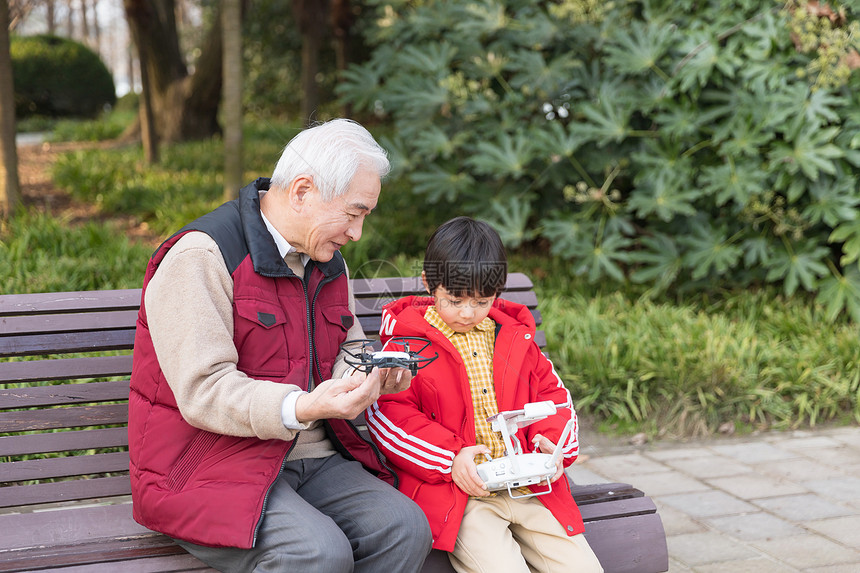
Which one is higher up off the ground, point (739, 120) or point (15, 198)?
point (739, 120)

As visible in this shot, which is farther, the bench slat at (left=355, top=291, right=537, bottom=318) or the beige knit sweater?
the bench slat at (left=355, top=291, right=537, bottom=318)

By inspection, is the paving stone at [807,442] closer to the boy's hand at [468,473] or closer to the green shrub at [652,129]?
the green shrub at [652,129]

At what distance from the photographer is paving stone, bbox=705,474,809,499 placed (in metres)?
3.70

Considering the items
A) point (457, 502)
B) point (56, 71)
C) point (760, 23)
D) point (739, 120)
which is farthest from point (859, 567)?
point (56, 71)

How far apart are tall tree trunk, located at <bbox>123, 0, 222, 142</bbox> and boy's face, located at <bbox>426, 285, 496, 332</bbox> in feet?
27.3

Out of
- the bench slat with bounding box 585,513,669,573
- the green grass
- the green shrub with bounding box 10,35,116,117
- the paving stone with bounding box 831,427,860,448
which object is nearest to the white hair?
the bench slat with bounding box 585,513,669,573

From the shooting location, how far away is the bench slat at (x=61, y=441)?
2437 millimetres

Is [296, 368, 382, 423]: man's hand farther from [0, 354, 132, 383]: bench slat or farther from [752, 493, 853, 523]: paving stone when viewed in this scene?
[752, 493, 853, 523]: paving stone

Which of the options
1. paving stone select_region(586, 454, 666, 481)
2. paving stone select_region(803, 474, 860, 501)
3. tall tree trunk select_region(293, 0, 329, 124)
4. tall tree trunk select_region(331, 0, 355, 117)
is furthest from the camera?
tall tree trunk select_region(331, 0, 355, 117)

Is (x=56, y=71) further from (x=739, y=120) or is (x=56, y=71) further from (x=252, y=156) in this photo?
(x=739, y=120)

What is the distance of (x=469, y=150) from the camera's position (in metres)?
6.01

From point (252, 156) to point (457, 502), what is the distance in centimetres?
819

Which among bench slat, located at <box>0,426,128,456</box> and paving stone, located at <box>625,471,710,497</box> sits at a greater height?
bench slat, located at <box>0,426,128,456</box>

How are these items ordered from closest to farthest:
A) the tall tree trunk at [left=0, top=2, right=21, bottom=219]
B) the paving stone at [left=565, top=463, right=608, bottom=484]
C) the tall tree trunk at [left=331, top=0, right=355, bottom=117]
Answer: the paving stone at [left=565, top=463, right=608, bottom=484] → the tall tree trunk at [left=0, top=2, right=21, bottom=219] → the tall tree trunk at [left=331, top=0, right=355, bottom=117]
